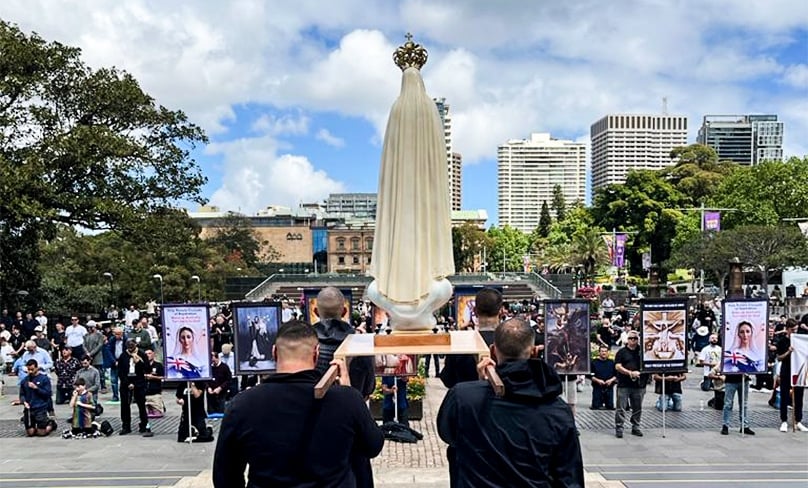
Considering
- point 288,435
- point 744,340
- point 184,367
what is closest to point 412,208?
point 288,435

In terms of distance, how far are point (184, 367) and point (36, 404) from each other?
9.34ft

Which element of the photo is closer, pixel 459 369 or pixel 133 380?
pixel 459 369

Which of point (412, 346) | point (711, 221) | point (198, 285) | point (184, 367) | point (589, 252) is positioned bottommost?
point (198, 285)

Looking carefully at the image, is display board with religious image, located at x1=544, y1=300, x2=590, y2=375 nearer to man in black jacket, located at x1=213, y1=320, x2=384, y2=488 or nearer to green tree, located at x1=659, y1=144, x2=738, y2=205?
man in black jacket, located at x1=213, y1=320, x2=384, y2=488

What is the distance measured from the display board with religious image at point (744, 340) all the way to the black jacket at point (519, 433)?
9.86m

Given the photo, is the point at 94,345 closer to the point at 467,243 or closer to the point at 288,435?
the point at 288,435

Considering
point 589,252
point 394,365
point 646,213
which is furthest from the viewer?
point 646,213

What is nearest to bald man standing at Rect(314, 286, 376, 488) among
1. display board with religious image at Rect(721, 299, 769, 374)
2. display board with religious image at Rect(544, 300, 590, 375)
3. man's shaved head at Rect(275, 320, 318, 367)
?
man's shaved head at Rect(275, 320, 318, 367)

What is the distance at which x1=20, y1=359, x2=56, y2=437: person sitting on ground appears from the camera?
12.5m

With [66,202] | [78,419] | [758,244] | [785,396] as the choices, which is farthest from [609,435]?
[758,244]

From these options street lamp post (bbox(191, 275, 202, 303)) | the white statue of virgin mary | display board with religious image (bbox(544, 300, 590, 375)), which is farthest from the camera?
street lamp post (bbox(191, 275, 202, 303))

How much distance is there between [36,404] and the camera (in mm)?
12516

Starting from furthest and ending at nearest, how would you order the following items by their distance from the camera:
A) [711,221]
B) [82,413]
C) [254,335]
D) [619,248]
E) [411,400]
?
1. [619,248]
2. [711,221]
3. [82,413]
4. [411,400]
5. [254,335]

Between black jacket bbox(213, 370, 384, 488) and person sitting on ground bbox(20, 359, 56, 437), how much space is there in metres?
10.9
